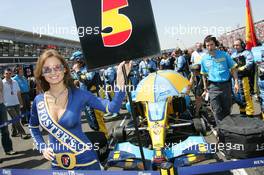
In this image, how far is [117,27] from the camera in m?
2.57

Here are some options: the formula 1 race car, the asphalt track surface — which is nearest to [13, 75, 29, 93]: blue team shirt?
the asphalt track surface

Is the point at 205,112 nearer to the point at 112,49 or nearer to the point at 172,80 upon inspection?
the point at 172,80

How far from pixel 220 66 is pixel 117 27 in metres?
3.19

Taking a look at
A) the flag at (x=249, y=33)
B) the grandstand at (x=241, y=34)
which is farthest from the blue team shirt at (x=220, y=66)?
the grandstand at (x=241, y=34)

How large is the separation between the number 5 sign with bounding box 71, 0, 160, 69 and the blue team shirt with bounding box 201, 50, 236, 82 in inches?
118

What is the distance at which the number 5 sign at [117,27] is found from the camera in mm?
2559

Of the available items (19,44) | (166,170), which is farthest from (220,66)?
(19,44)

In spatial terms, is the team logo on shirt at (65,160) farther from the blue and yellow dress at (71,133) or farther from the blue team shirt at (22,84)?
the blue team shirt at (22,84)

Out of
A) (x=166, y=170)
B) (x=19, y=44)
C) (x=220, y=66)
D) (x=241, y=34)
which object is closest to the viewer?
(x=166, y=170)

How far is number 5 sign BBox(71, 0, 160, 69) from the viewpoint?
2.56 metres

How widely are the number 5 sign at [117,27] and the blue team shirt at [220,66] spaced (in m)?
3.00

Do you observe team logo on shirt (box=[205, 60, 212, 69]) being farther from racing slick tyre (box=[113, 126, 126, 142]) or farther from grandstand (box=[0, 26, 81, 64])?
grandstand (box=[0, 26, 81, 64])

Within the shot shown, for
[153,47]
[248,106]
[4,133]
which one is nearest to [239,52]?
[248,106]

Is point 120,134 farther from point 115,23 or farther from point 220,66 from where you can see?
point 115,23
